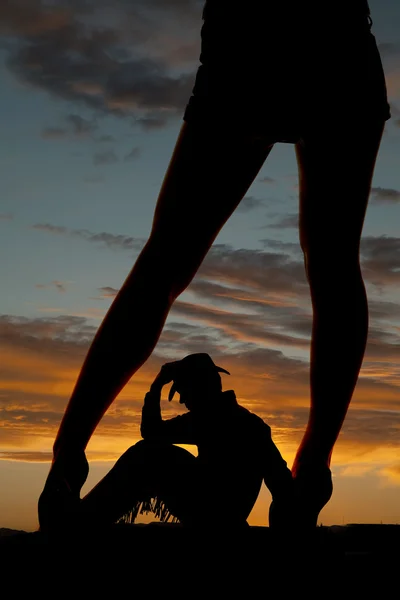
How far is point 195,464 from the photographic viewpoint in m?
3.14

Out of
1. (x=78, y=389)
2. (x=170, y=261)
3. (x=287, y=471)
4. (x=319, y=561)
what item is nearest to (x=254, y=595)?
(x=319, y=561)

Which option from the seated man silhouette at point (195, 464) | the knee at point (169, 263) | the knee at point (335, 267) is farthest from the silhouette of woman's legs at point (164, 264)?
the knee at point (335, 267)

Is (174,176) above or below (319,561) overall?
above

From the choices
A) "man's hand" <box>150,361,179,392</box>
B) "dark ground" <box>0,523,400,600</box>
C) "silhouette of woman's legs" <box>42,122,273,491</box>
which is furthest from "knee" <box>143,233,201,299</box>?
"dark ground" <box>0,523,400,600</box>

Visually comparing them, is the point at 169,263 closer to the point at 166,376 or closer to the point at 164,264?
the point at 164,264

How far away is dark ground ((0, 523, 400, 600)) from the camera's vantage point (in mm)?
2871

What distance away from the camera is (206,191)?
3652 mm

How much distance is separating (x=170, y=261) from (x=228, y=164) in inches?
17.9

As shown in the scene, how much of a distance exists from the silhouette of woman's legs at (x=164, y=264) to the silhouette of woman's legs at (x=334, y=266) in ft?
0.82

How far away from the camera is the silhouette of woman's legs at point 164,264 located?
3.40m

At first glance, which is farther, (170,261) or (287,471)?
(170,261)

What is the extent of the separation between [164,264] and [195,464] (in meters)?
0.81

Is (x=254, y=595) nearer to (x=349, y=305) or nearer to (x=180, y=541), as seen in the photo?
(x=180, y=541)

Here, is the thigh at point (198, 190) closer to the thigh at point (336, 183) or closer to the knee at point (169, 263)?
the knee at point (169, 263)
